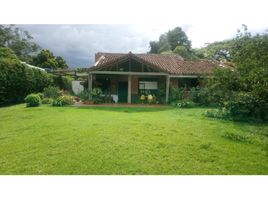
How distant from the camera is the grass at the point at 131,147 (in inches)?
205

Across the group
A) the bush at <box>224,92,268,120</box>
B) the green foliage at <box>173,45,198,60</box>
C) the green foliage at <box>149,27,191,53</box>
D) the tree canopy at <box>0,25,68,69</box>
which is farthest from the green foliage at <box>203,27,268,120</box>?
the tree canopy at <box>0,25,68,69</box>

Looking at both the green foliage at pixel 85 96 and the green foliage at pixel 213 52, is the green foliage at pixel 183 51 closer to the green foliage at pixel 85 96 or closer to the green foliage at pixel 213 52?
the green foliage at pixel 213 52

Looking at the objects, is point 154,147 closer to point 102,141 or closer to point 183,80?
point 102,141

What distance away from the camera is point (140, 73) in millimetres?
14914

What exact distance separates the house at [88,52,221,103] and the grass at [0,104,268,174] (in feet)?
20.5

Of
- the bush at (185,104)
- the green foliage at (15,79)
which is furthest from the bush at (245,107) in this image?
the green foliage at (15,79)

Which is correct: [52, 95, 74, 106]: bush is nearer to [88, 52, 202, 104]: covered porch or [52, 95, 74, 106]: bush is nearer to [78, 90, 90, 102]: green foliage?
[78, 90, 90, 102]: green foliage

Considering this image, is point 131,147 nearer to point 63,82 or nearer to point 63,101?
point 63,101

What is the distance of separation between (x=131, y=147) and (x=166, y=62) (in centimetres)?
999

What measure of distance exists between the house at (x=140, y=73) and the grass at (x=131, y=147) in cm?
624

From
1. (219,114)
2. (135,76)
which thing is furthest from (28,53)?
(219,114)

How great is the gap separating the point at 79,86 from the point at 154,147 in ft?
43.6

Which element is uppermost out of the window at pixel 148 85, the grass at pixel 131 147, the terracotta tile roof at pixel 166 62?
the terracotta tile roof at pixel 166 62
